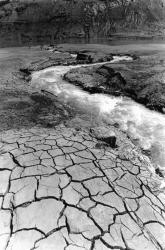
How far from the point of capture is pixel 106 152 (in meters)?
3.96

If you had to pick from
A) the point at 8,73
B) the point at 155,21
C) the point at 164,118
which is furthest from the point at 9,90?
the point at 155,21

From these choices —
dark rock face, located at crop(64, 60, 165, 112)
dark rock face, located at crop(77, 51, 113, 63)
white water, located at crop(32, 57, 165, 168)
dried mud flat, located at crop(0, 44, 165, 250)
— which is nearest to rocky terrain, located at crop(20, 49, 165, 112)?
dark rock face, located at crop(64, 60, 165, 112)

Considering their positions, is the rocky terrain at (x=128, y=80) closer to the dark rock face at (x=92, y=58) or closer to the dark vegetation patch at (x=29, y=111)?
the dark vegetation patch at (x=29, y=111)

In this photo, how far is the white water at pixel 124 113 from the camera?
478cm

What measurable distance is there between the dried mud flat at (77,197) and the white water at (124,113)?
0.71 m

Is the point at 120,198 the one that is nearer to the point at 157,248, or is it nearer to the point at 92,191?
the point at 92,191

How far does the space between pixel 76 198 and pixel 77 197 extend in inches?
0.8

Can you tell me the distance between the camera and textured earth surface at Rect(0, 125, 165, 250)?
2.49m

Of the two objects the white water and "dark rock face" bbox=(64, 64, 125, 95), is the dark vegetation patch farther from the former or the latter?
"dark rock face" bbox=(64, 64, 125, 95)

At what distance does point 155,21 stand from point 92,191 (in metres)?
37.2

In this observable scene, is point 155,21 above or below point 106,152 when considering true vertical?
above

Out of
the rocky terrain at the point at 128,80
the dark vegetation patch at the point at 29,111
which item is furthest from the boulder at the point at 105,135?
the rocky terrain at the point at 128,80

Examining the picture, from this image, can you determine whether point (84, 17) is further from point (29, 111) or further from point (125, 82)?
point (29, 111)

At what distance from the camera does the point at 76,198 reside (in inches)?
114
